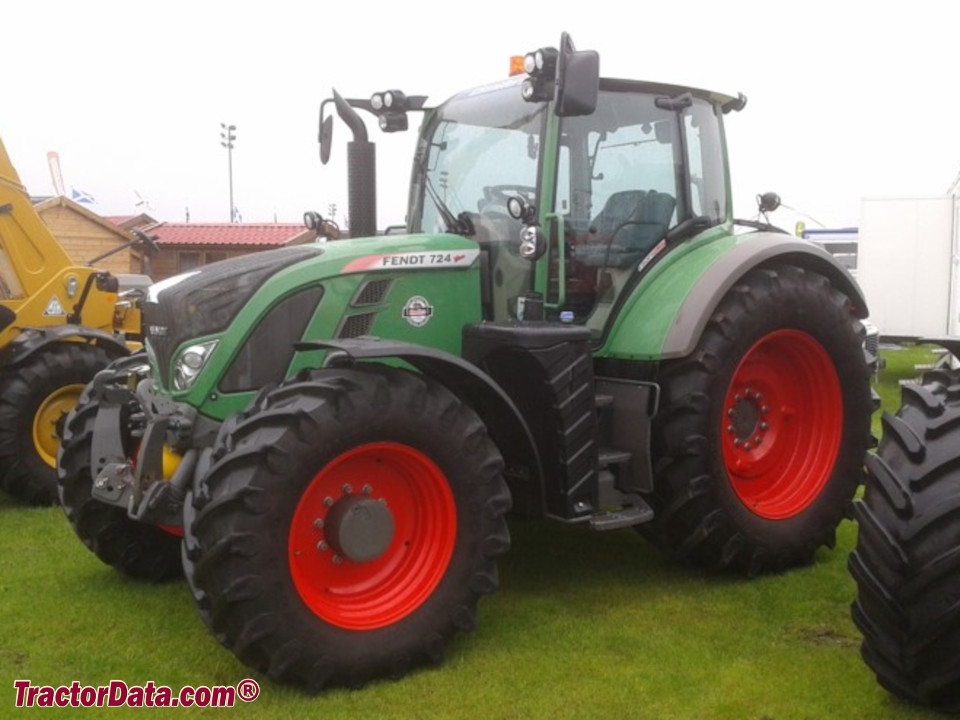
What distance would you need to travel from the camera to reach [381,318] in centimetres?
446

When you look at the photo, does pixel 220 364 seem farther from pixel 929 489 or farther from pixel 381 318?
pixel 929 489

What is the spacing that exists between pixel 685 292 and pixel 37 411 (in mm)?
4283

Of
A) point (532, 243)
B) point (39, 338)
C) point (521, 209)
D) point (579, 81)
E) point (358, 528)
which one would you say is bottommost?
point (358, 528)

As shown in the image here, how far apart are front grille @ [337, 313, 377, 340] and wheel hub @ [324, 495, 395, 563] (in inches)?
31.5

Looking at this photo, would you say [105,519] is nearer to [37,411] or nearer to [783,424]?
[37,411]

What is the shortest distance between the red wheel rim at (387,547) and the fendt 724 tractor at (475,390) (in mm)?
→ 10

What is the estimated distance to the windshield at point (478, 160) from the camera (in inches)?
190

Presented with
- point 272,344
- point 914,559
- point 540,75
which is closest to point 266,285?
point 272,344

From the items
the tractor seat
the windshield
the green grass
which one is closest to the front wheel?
the green grass

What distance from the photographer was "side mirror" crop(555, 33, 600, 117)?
13.7 ft

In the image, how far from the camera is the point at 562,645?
416 centimetres

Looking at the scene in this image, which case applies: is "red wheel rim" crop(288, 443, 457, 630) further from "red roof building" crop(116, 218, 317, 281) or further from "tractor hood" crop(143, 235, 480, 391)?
"red roof building" crop(116, 218, 317, 281)

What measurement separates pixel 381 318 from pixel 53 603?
199cm

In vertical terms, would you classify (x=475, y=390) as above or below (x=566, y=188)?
below
